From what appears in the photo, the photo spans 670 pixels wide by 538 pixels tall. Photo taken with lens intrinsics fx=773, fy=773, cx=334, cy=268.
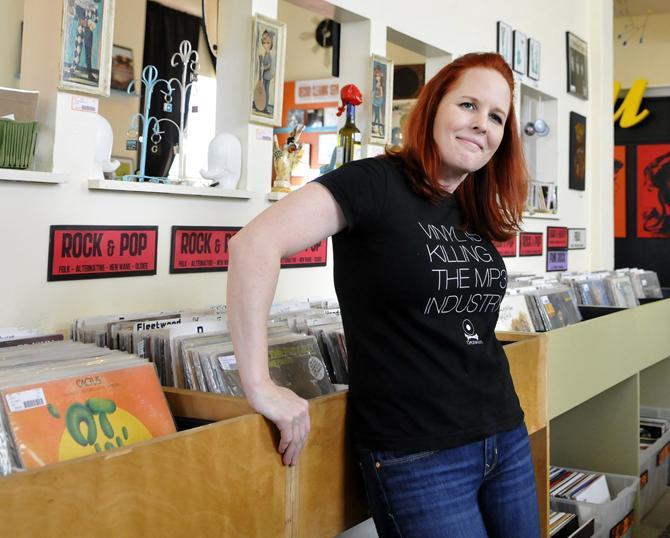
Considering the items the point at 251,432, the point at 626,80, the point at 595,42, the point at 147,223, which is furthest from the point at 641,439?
the point at 626,80

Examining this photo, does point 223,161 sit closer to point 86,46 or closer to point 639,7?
point 86,46

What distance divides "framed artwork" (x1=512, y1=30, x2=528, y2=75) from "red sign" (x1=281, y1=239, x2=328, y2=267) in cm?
195

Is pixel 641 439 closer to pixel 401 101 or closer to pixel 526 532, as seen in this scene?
pixel 526 532

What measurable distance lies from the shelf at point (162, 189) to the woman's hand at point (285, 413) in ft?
3.37

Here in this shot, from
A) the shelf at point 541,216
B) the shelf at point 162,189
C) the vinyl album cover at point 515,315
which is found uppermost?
the shelf at point 541,216

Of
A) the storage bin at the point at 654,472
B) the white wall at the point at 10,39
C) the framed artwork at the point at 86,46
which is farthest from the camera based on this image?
the white wall at the point at 10,39

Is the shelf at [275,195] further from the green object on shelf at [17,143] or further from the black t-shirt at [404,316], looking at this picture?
the black t-shirt at [404,316]

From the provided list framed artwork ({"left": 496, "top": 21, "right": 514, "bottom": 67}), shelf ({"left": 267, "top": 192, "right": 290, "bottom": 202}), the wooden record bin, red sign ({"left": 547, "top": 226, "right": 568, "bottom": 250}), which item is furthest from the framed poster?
the wooden record bin

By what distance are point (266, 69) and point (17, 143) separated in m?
0.98

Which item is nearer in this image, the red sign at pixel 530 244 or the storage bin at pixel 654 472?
the storage bin at pixel 654 472

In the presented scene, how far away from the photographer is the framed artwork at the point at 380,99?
3143 millimetres

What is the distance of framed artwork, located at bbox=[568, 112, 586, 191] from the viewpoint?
5109 millimetres

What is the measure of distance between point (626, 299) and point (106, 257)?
2.87m

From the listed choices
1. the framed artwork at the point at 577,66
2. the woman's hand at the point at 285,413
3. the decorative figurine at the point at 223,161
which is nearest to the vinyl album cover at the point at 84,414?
the woman's hand at the point at 285,413
